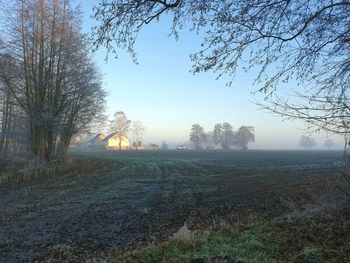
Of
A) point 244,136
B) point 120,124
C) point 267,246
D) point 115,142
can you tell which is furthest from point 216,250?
point 244,136

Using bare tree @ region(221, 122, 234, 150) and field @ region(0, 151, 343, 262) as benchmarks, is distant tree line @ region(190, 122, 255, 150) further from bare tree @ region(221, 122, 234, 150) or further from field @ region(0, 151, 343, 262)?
field @ region(0, 151, 343, 262)

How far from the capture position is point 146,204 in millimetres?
15250

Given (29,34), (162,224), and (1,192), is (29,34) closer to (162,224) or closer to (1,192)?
(1,192)

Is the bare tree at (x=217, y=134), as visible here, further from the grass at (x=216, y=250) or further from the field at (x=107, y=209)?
the grass at (x=216, y=250)

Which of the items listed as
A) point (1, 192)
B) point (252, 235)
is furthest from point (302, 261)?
point (1, 192)

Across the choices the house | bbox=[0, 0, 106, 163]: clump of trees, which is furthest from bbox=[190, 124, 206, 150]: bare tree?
bbox=[0, 0, 106, 163]: clump of trees

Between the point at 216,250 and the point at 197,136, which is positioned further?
the point at 197,136

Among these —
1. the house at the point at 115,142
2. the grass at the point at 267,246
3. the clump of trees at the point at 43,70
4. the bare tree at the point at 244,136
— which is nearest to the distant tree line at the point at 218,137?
the bare tree at the point at 244,136

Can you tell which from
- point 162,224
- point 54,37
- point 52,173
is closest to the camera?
point 162,224

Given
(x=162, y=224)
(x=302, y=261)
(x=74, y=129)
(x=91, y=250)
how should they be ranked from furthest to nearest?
(x=74, y=129) → (x=162, y=224) → (x=91, y=250) → (x=302, y=261)

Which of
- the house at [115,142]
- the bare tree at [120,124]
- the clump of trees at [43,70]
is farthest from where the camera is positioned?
the house at [115,142]

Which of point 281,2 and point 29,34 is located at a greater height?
point 29,34

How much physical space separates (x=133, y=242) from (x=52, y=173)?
20.5 metres

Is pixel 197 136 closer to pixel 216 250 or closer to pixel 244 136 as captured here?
pixel 244 136
